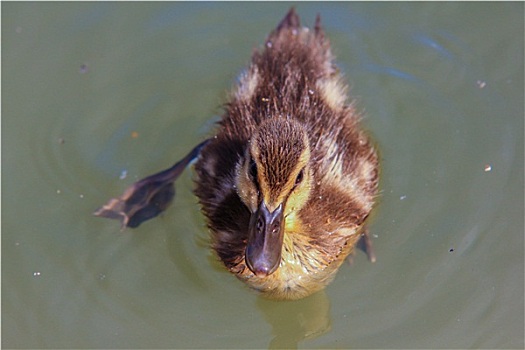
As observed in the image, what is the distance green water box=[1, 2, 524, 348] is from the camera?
294cm

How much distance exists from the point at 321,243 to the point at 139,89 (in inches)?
52.9

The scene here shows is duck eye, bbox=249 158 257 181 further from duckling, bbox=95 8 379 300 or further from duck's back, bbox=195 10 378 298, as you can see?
duck's back, bbox=195 10 378 298

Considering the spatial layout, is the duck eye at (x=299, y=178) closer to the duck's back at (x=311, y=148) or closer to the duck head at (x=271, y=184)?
the duck head at (x=271, y=184)

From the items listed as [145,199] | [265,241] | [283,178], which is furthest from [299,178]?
[145,199]

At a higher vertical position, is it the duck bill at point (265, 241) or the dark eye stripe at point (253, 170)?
the dark eye stripe at point (253, 170)

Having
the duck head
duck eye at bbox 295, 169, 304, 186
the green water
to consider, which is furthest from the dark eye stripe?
the green water

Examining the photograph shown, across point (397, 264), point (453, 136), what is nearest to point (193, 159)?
point (397, 264)

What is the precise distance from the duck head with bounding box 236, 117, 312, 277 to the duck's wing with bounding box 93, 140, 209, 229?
76cm

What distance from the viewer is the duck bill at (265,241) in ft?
7.71

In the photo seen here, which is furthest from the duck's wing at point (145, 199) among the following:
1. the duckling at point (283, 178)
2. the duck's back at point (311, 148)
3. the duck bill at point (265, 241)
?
the duck bill at point (265, 241)

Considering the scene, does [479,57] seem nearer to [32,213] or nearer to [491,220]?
[491,220]

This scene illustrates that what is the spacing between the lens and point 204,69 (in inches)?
144

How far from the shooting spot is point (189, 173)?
3332 millimetres

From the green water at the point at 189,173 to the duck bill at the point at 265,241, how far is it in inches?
24.5
